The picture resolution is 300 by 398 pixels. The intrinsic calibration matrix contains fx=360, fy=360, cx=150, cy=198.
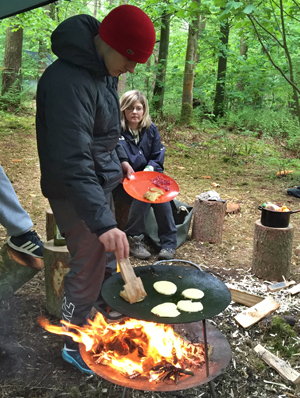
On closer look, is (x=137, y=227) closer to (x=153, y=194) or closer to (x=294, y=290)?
(x=153, y=194)

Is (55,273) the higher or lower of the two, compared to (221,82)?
lower

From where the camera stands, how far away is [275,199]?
6.44 meters

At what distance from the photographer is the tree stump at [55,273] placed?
2.82m

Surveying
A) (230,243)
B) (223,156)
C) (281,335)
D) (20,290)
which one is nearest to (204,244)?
(230,243)

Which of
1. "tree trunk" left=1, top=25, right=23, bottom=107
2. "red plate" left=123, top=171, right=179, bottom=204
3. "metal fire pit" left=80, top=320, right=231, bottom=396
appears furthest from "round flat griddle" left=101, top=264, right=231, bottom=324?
"tree trunk" left=1, top=25, right=23, bottom=107

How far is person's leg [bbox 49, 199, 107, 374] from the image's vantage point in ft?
6.93

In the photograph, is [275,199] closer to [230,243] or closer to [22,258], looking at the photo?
[230,243]

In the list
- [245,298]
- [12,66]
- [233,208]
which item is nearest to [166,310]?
[245,298]

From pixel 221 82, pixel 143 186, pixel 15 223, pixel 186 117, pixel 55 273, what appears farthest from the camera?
pixel 221 82

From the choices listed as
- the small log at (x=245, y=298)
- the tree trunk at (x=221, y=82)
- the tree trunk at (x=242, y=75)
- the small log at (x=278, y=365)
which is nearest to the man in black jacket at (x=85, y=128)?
the small log at (x=278, y=365)

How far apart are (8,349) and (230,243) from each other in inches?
117

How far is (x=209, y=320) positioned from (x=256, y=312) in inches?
15.2

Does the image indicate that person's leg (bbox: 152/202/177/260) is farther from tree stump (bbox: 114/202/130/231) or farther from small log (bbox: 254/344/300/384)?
small log (bbox: 254/344/300/384)

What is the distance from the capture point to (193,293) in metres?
2.03
